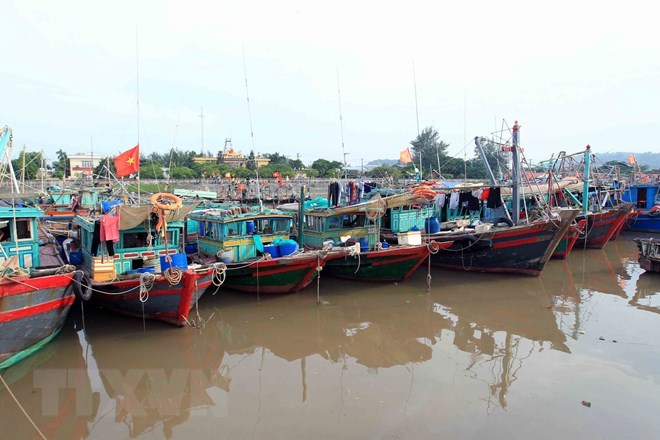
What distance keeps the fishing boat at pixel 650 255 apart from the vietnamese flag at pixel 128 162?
1725 cm

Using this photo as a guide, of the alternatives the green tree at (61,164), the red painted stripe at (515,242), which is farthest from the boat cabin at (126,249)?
the green tree at (61,164)

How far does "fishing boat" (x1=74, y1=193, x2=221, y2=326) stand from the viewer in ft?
32.4

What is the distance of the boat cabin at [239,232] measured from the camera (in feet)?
41.8

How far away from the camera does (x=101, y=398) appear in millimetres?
7863

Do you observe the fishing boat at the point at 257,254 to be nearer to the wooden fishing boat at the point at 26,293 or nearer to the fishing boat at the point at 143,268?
the fishing boat at the point at 143,268


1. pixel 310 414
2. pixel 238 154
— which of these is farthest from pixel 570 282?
pixel 238 154

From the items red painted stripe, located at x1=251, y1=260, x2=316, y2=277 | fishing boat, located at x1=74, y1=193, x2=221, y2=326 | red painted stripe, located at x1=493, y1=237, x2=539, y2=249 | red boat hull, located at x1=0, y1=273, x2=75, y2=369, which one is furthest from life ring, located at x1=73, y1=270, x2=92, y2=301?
red painted stripe, located at x1=493, y1=237, x2=539, y2=249

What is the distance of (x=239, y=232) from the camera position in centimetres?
1298

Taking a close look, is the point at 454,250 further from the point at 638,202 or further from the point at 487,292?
the point at 638,202

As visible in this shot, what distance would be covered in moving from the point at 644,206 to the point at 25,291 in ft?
109

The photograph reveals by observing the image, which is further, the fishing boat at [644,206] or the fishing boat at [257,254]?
the fishing boat at [644,206]

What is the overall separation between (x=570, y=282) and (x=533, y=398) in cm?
934

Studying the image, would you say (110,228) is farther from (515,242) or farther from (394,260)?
(515,242)

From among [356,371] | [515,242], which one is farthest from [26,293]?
[515,242]
